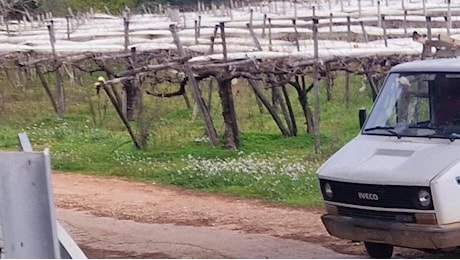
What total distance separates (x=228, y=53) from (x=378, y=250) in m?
10.7

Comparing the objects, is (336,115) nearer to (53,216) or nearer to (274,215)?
(274,215)

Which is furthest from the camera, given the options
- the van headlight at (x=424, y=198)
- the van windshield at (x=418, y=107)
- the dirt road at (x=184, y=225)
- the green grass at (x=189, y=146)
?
the green grass at (x=189, y=146)

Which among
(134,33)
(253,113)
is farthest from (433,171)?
(134,33)

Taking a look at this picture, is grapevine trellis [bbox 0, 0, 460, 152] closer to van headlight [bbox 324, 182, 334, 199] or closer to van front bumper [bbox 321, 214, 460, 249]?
van headlight [bbox 324, 182, 334, 199]

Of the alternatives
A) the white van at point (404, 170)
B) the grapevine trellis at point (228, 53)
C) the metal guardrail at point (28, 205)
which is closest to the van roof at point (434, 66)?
the white van at point (404, 170)

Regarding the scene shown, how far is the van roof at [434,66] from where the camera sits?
952 cm

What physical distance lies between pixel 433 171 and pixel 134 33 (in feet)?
65.0

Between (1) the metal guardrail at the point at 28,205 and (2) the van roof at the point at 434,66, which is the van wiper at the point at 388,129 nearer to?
(2) the van roof at the point at 434,66

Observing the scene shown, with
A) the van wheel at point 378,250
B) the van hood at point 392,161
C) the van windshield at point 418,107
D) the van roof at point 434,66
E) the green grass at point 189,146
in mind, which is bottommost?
the green grass at point 189,146

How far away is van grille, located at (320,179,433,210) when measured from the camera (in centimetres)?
848

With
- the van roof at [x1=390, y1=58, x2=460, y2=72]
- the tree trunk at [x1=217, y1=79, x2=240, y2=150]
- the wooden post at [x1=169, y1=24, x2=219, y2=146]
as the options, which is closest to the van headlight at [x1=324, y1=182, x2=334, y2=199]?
the van roof at [x1=390, y1=58, x2=460, y2=72]

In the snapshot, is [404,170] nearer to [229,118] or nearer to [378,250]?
[378,250]

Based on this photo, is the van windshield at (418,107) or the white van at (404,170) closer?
the white van at (404,170)

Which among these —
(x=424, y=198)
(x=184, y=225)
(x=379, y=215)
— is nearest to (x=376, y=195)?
(x=379, y=215)
